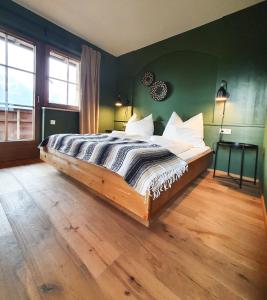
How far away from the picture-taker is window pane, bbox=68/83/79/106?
3.79 metres

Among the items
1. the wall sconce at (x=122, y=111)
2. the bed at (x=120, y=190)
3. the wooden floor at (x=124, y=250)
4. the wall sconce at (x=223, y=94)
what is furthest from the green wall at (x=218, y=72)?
the wooden floor at (x=124, y=250)

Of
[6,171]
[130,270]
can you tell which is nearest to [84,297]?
[130,270]

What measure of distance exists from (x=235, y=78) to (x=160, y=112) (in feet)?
4.92

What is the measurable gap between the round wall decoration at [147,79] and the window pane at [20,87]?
7.70 ft

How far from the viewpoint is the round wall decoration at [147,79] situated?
3749 mm

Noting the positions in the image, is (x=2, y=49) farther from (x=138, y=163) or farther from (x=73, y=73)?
(x=138, y=163)

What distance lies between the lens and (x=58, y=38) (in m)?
3.32

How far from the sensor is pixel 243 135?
106 inches

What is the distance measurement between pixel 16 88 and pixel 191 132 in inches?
129

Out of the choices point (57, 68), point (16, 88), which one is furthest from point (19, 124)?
point (57, 68)

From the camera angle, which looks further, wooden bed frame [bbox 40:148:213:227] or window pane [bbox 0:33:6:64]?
window pane [bbox 0:33:6:64]

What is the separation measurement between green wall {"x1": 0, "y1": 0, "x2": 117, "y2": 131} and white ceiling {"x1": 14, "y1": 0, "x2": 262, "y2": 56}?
0.39ft

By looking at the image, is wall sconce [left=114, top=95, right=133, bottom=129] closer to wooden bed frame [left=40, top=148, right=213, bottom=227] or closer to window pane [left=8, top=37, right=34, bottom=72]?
window pane [left=8, top=37, right=34, bottom=72]

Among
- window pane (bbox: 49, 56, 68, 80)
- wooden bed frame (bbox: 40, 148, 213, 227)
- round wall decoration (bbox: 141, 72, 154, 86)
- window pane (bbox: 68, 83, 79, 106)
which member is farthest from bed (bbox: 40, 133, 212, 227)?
round wall decoration (bbox: 141, 72, 154, 86)
